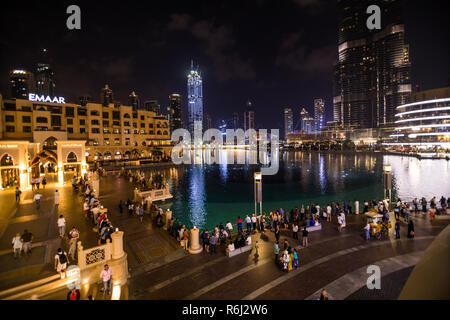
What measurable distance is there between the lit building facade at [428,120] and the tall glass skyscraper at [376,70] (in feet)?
179

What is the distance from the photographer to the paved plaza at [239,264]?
9.32m

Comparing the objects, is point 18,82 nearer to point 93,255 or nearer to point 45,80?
point 45,80

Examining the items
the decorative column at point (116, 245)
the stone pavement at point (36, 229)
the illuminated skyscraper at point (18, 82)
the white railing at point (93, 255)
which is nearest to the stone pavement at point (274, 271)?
the decorative column at point (116, 245)

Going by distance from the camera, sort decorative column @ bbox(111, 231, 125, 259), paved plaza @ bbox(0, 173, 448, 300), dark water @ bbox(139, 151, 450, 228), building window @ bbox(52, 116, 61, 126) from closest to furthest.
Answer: paved plaza @ bbox(0, 173, 448, 300), decorative column @ bbox(111, 231, 125, 259), dark water @ bbox(139, 151, 450, 228), building window @ bbox(52, 116, 61, 126)

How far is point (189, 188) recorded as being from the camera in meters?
39.2

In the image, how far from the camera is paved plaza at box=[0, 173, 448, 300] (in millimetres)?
9320

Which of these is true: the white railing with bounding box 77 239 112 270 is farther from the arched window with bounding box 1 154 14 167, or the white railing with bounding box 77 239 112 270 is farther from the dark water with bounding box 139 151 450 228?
the arched window with bounding box 1 154 14 167

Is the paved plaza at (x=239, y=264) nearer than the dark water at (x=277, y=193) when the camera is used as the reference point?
Yes

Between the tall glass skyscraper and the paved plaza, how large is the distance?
18138 cm

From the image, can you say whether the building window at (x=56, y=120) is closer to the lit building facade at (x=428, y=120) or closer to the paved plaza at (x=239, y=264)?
the paved plaza at (x=239, y=264)

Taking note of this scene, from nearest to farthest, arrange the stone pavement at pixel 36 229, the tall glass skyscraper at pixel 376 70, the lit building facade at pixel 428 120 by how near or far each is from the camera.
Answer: the stone pavement at pixel 36 229, the lit building facade at pixel 428 120, the tall glass skyscraper at pixel 376 70

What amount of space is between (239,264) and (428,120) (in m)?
125

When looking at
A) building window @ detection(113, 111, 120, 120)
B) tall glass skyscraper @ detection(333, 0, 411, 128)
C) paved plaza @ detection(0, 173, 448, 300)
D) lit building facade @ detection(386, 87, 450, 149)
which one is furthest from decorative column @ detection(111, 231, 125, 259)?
tall glass skyscraper @ detection(333, 0, 411, 128)
